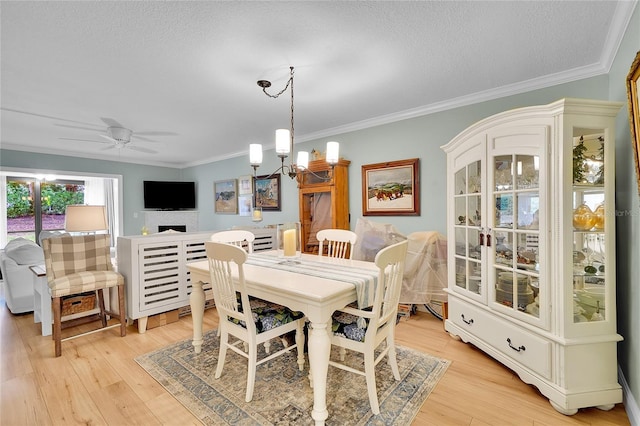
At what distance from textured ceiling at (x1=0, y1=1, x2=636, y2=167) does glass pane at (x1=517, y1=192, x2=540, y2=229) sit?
1.07 meters

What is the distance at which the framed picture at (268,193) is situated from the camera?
491cm

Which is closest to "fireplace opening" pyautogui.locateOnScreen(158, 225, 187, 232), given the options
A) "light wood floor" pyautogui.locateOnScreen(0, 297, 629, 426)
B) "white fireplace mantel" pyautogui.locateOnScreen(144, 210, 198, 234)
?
"white fireplace mantel" pyautogui.locateOnScreen(144, 210, 198, 234)

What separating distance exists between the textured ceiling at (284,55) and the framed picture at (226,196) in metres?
2.23

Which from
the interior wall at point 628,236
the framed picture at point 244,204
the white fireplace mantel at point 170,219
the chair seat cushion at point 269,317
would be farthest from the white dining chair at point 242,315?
the white fireplace mantel at point 170,219

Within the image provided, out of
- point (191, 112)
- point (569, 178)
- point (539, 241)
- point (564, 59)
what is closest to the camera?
point (569, 178)

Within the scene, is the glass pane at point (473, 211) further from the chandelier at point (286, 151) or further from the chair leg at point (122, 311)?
the chair leg at point (122, 311)

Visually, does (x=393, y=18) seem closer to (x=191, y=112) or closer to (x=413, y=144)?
(x=413, y=144)

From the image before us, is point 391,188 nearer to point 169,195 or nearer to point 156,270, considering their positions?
point 156,270

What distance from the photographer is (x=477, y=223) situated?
2301 millimetres

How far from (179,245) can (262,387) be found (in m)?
1.76

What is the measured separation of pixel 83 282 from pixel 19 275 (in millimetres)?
1523

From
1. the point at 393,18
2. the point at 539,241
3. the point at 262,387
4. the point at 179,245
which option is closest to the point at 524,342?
the point at 539,241

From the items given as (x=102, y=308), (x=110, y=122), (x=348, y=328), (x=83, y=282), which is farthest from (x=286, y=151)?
(x=110, y=122)

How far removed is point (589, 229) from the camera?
1.75 metres
